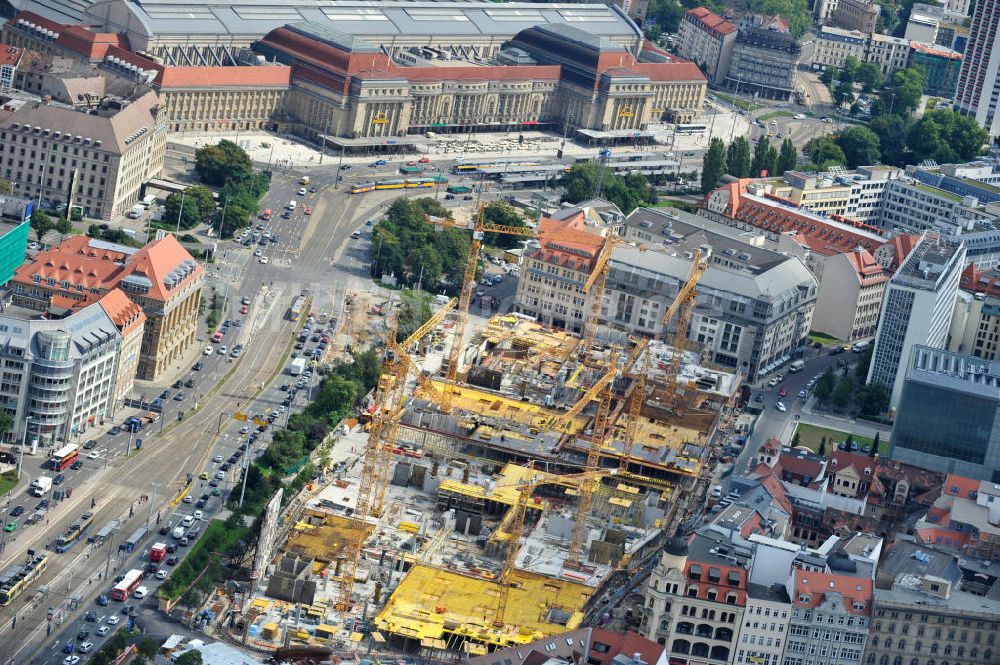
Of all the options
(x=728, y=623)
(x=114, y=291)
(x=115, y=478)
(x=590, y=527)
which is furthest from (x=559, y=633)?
(x=114, y=291)

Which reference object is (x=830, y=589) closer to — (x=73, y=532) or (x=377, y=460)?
(x=377, y=460)

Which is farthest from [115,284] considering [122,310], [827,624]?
[827,624]

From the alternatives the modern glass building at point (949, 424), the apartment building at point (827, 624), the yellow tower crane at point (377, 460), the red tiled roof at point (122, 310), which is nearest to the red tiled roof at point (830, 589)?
the apartment building at point (827, 624)

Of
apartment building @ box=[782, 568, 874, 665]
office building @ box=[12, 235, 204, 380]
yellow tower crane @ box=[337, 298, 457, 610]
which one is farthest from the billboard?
apartment building @ box=[782, 568, 874, 665]

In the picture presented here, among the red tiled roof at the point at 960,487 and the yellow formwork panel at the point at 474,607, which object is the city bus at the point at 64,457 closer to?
the yellow formwork panel at the point at 474,607

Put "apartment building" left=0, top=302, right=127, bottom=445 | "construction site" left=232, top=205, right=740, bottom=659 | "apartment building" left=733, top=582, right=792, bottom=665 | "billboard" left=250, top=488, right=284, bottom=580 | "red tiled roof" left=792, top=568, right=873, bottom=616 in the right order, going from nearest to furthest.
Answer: "apartment building" left=733, top=582, right=792, bottom=665 → "red tiled roof" left=792, top=568, right=873, bottom=616 → "construction site" left=232, top=205, right=740, bottom=659 → "billboard" left=250, top=488, right=284, bottom=580 → "apartment building" left=0, top=302, right=127, bottom=445

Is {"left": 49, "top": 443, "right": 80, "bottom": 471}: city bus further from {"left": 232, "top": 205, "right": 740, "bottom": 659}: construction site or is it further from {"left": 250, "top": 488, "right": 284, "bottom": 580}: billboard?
{"left": 250, "top": 488, "right": 284, "bottom": 580}: billboard
